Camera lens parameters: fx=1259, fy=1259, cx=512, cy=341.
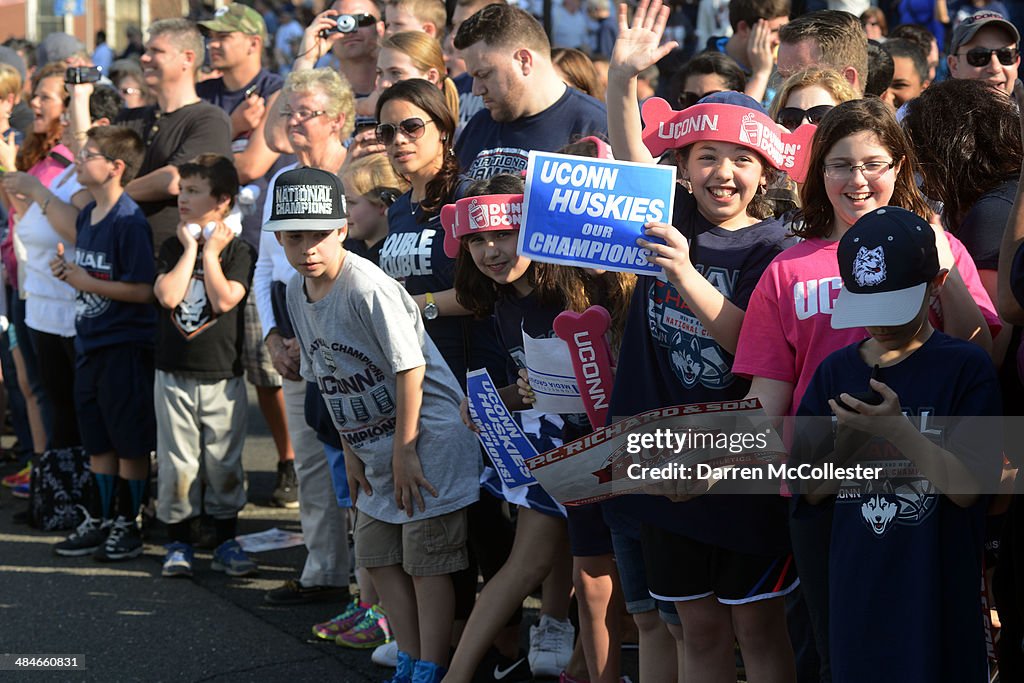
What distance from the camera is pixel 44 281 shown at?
22.6ft

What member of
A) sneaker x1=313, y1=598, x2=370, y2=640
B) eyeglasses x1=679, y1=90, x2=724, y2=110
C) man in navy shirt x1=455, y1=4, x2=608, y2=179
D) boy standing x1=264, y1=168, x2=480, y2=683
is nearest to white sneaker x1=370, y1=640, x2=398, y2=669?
sneaker x1=313, y1=598, x2=370, y2=640

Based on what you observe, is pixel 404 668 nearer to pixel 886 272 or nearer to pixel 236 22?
pixel 886 272

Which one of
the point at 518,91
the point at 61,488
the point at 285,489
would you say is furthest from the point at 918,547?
the point at 61,488

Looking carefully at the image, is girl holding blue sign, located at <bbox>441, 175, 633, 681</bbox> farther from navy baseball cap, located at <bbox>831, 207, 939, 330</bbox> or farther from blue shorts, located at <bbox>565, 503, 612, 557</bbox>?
navy baseball cap, located at <bbox>831, 207, 939, 330</bbox>

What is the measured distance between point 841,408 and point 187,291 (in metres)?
3.93

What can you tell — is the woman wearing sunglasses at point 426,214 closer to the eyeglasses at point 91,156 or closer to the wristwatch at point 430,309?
the wristwatch at point 430,309

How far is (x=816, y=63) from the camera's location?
494 centimetres

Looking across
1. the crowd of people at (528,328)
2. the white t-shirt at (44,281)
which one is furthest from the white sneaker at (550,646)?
the white t-shirt at (44,281)

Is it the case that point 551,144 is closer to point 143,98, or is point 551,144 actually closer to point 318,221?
point 318,221

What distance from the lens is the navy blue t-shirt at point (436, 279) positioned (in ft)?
15.1

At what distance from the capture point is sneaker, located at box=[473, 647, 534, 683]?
4.39 m

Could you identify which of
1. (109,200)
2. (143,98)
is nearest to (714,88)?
(109,200)

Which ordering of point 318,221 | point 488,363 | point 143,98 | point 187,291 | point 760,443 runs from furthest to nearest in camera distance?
point 143,98
point 187,291
point 488,363
point 318,221
point 760,443

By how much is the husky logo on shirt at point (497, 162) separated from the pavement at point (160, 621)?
183 cm
